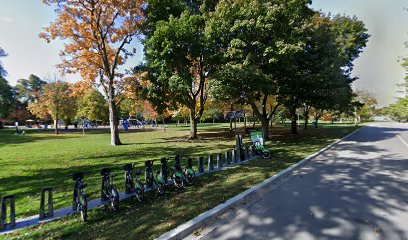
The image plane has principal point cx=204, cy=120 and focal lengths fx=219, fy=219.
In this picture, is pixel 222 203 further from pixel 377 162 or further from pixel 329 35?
pixel 329 35

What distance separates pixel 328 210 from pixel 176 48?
1280 centimetres

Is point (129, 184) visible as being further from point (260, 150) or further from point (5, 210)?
point (260, 150)

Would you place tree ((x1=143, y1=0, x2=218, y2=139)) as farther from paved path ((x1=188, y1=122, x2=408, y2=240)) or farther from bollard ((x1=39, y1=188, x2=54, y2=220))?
bollard ((x1=39, y1=188, x2=54, y2=220))

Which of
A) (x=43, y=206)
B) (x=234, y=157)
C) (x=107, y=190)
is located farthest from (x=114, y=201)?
(x=234, y=157)

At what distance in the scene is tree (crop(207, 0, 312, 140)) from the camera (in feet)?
43.2

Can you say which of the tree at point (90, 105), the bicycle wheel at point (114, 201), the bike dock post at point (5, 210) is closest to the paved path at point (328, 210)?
the bicycle wheel at point (114, 201)

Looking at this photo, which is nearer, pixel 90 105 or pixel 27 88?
pixel 90 105

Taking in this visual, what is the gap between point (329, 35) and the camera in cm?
1731

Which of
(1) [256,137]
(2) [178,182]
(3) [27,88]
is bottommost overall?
(2) [178,182]

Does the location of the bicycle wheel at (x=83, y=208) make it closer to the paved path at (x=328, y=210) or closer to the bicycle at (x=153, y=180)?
the bicycle at (x=153, y=180)

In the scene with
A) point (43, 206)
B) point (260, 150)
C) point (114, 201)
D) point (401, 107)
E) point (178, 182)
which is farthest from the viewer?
point (401, 107)

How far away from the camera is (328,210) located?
4.43 m

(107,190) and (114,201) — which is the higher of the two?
(107,190)

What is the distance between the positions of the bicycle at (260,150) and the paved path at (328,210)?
9.53 feet
